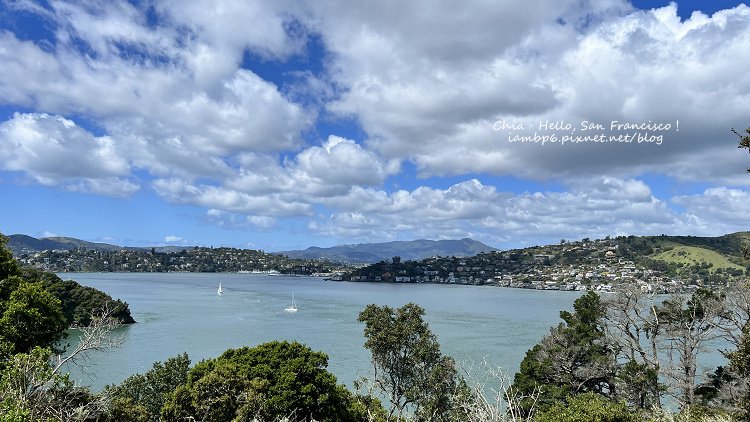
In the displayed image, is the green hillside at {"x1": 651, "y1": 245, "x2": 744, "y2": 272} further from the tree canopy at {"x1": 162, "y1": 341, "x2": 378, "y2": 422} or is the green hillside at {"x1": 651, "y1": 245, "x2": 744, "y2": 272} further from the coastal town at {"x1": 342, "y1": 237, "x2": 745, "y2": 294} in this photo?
the tree canopy at {"x1": 162, "y1": 341, "x2": 378, "y2": 422}

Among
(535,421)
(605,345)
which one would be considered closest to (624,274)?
(605,345)

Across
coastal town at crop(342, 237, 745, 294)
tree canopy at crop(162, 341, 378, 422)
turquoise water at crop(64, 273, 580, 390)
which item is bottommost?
turquoise water at crop(64, 273, 580, 390)

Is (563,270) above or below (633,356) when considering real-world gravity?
above

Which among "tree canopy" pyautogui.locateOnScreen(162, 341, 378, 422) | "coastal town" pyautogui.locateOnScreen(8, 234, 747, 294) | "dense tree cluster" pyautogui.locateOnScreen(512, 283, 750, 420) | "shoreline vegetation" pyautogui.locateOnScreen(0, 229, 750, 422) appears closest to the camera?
"shoreline vegetation" pyautogui.locateOnScreen(0, 229, 750, 422)

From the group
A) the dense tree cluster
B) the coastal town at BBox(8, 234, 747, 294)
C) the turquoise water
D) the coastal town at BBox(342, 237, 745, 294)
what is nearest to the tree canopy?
the dense tree cluster

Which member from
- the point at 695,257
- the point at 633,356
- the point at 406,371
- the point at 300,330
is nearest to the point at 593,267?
the point at 695,257

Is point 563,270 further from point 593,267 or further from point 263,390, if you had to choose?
point 263,390

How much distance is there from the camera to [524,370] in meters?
24.5

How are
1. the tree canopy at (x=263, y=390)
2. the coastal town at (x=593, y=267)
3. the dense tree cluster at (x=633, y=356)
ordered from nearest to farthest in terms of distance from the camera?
the tree canopy at (x=263, y=390) → the dense tree cluster at (x=633, y=356) → the coastal town at (x=593, y=267)

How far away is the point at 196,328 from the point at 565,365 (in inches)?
1963

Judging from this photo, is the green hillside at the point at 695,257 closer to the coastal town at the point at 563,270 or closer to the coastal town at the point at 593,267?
the coastal town at the point at 593,267

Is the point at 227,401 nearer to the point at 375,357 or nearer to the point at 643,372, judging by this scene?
the point at 375,357

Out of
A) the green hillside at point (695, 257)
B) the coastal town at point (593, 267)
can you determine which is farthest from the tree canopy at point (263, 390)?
the green hillside at point (695, 257)

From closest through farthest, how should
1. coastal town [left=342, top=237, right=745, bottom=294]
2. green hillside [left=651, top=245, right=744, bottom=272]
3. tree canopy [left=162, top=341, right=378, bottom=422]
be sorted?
tree canopy [left=162, top=341, right=378, bottom=422] < coastal town [left=342, top=237, right=745, bottom=294] < green hillside [left=651, top=245, right=744, bottom=272]
